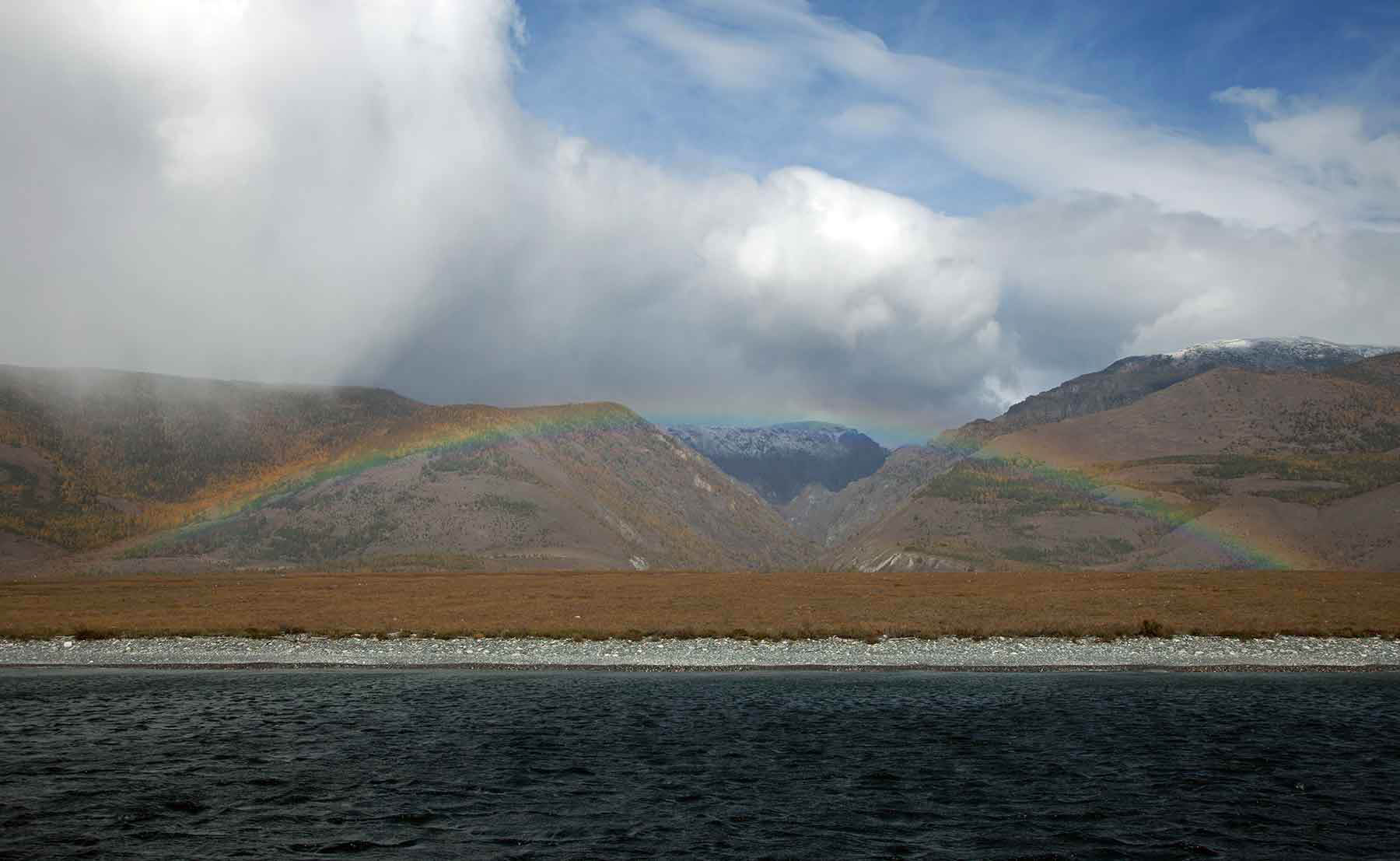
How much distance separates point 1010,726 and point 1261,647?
124ft

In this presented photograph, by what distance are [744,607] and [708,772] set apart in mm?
66571

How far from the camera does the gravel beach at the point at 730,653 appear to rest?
66500mm

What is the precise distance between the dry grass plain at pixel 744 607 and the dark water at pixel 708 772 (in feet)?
81.8

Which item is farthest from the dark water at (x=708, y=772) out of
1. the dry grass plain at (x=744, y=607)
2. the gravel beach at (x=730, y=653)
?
the dry grass plain at (x=744, y=607)

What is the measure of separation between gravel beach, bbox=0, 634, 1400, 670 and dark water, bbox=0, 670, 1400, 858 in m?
9.54

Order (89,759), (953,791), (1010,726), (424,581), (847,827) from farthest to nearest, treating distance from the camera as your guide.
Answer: (424,581)
(1010,726)
(89,759)
(953,791)
(847,827)

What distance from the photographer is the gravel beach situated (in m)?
Answer: 66.5

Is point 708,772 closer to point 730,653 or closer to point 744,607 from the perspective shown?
point 730,653

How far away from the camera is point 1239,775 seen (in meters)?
33.2

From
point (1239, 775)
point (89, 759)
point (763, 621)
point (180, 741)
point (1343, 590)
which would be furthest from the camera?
point (1343, 590)

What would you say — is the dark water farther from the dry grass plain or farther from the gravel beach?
the dry grass plain

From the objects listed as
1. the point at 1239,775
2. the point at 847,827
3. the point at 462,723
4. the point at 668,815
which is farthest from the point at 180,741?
the point at 1239,775

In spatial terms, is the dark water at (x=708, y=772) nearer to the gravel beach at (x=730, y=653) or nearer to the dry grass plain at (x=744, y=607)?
the gravel beach at (x=730, y=653)

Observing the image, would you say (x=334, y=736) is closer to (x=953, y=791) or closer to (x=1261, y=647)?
(x=953, y=791)
